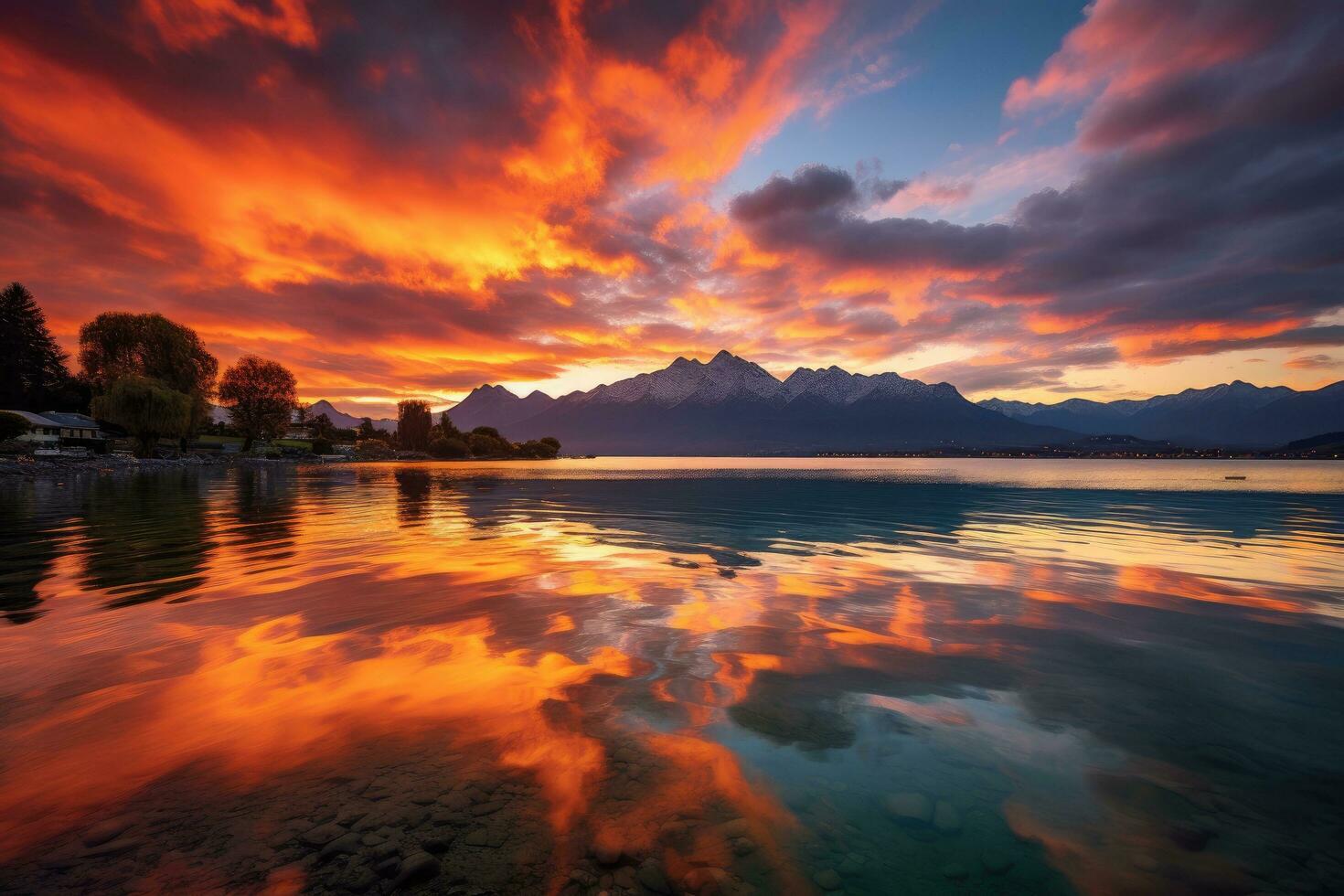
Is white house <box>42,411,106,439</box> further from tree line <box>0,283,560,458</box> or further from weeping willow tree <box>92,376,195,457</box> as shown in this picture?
weeping willow tree <box>92,376,195,457</box>

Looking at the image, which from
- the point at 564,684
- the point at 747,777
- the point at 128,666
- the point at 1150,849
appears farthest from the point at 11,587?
the point at 1150,849

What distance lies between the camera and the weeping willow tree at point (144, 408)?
84938 millimetres

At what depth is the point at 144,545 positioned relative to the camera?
20266 millimetres

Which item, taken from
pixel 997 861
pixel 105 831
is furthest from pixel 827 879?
pixel 105 831

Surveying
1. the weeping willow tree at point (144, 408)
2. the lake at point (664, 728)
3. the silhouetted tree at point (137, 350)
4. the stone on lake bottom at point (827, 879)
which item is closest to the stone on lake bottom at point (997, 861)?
the lake at point (664, 728)

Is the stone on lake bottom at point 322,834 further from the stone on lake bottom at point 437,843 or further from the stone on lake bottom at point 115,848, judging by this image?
the stone on lake bottom at point 115,848

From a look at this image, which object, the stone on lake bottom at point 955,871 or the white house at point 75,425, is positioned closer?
the stone on lake bottom at point 955,871

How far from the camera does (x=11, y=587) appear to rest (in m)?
13.8

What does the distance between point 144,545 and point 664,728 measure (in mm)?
23533

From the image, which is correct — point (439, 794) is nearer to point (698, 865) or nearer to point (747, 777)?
point (698, 865)

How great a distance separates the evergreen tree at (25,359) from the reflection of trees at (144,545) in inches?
4578

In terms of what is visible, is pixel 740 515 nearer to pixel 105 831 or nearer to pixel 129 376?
pixel 105 831

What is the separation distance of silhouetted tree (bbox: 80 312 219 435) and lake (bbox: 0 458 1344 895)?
381 ft

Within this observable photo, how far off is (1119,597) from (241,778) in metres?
18.7
